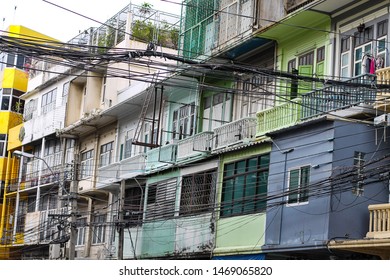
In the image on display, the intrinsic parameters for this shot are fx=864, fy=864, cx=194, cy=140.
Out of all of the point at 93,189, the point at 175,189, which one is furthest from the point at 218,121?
the point at 93,189

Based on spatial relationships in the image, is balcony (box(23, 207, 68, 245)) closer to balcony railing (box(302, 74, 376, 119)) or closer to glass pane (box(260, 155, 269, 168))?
glass pane (box(260, 155, 269, 168))

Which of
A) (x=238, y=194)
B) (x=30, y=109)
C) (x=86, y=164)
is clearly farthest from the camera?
(x=30, y=109)

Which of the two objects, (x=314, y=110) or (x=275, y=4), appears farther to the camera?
(x=275, y=4)

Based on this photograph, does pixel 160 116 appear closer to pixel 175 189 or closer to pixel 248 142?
pixel 175 189

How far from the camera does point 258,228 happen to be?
23.9 meters

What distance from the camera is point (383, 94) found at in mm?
20734

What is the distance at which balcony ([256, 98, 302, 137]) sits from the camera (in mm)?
23203

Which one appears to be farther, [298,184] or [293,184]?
[293,184]

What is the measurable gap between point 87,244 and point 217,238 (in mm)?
12230

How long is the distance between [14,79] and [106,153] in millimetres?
12521

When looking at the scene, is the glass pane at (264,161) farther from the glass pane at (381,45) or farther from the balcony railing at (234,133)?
the glass pane at (381,45)

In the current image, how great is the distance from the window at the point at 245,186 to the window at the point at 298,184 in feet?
3.56

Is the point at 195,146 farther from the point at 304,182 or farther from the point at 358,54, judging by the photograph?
the point at 358,54

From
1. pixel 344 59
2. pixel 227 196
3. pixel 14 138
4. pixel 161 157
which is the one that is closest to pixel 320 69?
pixel 344 59
